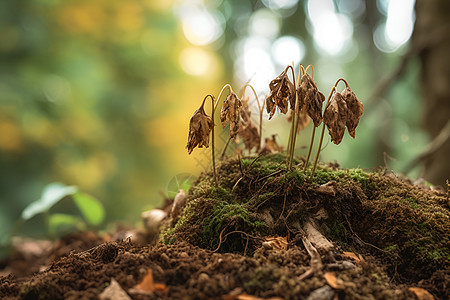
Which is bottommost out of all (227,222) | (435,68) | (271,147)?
(227,222)

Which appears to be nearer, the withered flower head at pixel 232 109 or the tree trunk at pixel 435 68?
the withered flower head at pixel 232 109

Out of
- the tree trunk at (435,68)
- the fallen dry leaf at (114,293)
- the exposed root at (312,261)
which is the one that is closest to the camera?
the fallen dry leaf at (114,293)

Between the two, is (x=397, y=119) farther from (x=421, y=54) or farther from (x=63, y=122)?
(x=63, y=122)

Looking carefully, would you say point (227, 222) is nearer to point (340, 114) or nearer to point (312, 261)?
point (312, 261)

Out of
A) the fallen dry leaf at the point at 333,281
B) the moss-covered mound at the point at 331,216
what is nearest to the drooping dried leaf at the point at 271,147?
the moss-covered mound at the point at 331,216

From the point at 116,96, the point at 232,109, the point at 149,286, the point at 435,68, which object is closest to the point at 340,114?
the point at 232,109

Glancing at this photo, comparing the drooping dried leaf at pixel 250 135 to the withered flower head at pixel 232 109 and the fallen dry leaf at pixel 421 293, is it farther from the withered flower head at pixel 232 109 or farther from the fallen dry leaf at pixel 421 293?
the fallen dry leaf at pixel 421 293
